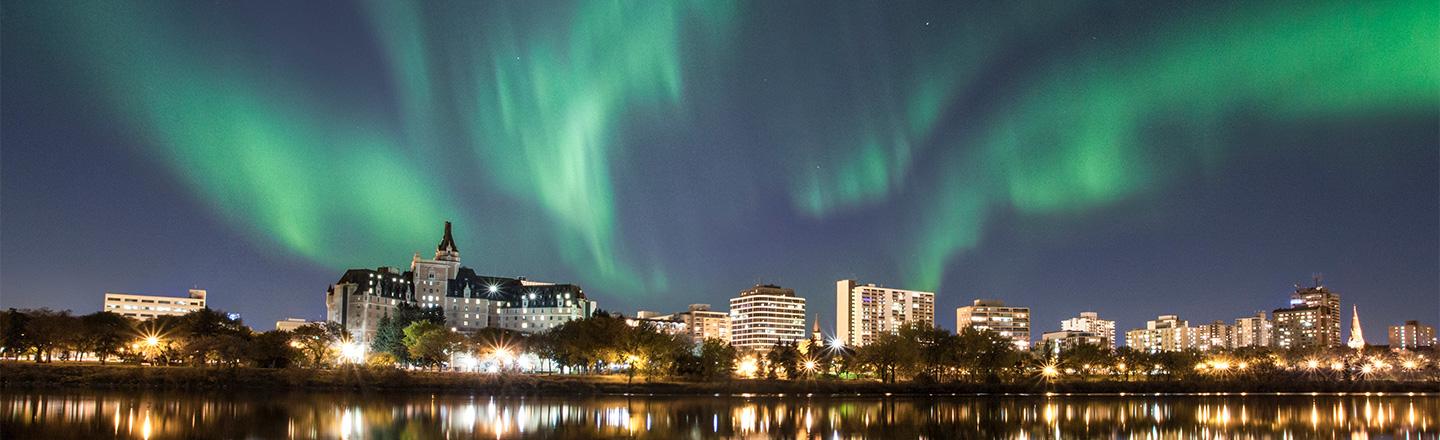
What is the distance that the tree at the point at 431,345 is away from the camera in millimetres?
134625

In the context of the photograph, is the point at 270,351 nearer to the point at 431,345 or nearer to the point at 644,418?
the point at 431,345

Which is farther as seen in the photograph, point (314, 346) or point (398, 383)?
point (314, 346)

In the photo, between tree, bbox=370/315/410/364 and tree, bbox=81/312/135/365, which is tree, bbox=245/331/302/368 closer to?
tree, bbox=81/312/135/365

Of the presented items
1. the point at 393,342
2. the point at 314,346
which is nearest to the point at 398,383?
the point at 314,346

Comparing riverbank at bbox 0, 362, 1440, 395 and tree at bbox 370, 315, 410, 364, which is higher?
tree at bbox 370, 315, 410, 364

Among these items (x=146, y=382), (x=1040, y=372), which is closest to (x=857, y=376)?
(x=1040, y=372)

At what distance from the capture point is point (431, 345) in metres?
134

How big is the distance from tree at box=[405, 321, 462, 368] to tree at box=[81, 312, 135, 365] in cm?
3265

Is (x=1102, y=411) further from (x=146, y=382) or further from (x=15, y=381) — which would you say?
(x=15, y=381)

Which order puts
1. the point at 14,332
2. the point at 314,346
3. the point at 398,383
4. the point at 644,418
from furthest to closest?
1. the point at 314,346
2. the point at 14,332
3. the point at 398,383
4. the point at 644,418

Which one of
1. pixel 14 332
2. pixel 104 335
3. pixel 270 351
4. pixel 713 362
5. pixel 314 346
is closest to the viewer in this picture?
pixel 14 332

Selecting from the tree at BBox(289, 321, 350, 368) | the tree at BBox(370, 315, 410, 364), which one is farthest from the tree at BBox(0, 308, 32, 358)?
the tree at BBox(370, 315, 410, 364)

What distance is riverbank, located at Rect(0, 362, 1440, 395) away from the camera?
96875 mm

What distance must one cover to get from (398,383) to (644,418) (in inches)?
1704
